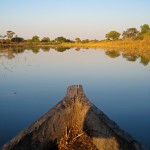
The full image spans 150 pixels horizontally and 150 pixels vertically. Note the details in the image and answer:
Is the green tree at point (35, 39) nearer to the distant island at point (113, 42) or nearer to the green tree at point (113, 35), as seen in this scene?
the distant island at point (113, 42)

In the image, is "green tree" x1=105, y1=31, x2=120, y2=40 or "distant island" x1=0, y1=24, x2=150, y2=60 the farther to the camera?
"green tree" x1=105, y1=31, x2=120, y2=40

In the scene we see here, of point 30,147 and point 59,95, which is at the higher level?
point 30,147

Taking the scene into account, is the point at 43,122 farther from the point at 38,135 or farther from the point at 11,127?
the point at 11,127

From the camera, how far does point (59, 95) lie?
779 cm

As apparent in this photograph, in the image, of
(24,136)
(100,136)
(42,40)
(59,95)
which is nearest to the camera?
(24,136)

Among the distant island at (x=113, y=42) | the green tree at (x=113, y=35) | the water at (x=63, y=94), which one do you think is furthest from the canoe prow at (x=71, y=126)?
the green tree at (x=113, y=35)

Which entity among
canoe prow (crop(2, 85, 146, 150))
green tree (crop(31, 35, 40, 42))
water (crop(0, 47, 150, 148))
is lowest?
green tree (crop(31, 35, 40, 42))

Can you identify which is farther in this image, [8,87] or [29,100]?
[8,87]

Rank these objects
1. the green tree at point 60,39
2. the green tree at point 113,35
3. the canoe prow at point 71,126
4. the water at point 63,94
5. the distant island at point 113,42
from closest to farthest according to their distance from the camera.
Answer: the canoe prow at point 71,126
the water at point 63,94
the distant island at point 113,42
the green tree at point 113,35
the green tree at point 60,39

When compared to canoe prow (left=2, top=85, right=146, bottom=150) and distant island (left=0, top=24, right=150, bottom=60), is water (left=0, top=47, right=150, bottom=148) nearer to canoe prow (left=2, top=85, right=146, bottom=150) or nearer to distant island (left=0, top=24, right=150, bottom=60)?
canoe prow (left=2, top=85, right=146, bottom=150)

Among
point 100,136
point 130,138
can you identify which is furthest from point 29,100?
point 130,138

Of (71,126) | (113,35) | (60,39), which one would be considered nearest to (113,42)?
(113,35)

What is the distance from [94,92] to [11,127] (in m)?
3.39

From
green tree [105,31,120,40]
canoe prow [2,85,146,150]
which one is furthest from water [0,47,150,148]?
green tree [105,31,120,40]
